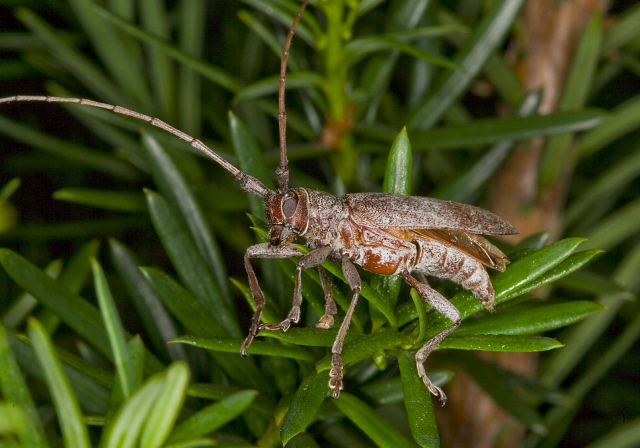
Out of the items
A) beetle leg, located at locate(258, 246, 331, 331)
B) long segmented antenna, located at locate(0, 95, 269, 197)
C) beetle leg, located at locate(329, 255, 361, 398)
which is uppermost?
long segmented antenna, located at locate(0, 95, 269, 197)

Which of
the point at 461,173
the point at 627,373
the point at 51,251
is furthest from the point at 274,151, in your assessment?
the point at 627,373

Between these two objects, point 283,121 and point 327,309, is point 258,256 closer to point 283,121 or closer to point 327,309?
point 327,309

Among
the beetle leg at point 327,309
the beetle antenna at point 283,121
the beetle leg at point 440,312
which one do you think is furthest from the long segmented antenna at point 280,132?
the beetle leg at point 440,312

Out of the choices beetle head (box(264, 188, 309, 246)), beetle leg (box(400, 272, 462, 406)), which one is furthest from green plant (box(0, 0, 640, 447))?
beetle head (box(264, 188, 309, 246))

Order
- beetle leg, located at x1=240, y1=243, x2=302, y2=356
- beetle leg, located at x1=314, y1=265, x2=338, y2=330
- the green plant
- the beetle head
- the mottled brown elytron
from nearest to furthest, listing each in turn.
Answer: the green plant
beetle leg, located at x1=314, y1=265, x2=338, y2=330
beetle leg, located at x1=240, y1=243, x2=302, y2=356
the mottled brown elytron
the beetle head

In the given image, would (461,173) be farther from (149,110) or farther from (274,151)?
(149,110)

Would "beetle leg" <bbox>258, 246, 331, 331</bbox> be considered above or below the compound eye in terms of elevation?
below

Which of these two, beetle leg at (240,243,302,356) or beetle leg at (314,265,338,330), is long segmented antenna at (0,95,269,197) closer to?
beetle leg at (240,243,302,356)

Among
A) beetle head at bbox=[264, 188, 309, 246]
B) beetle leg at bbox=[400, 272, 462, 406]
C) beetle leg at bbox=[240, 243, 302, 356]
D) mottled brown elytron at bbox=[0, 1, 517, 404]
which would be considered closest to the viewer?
beetle leg at bbox=[400, 272, 462, 406]
